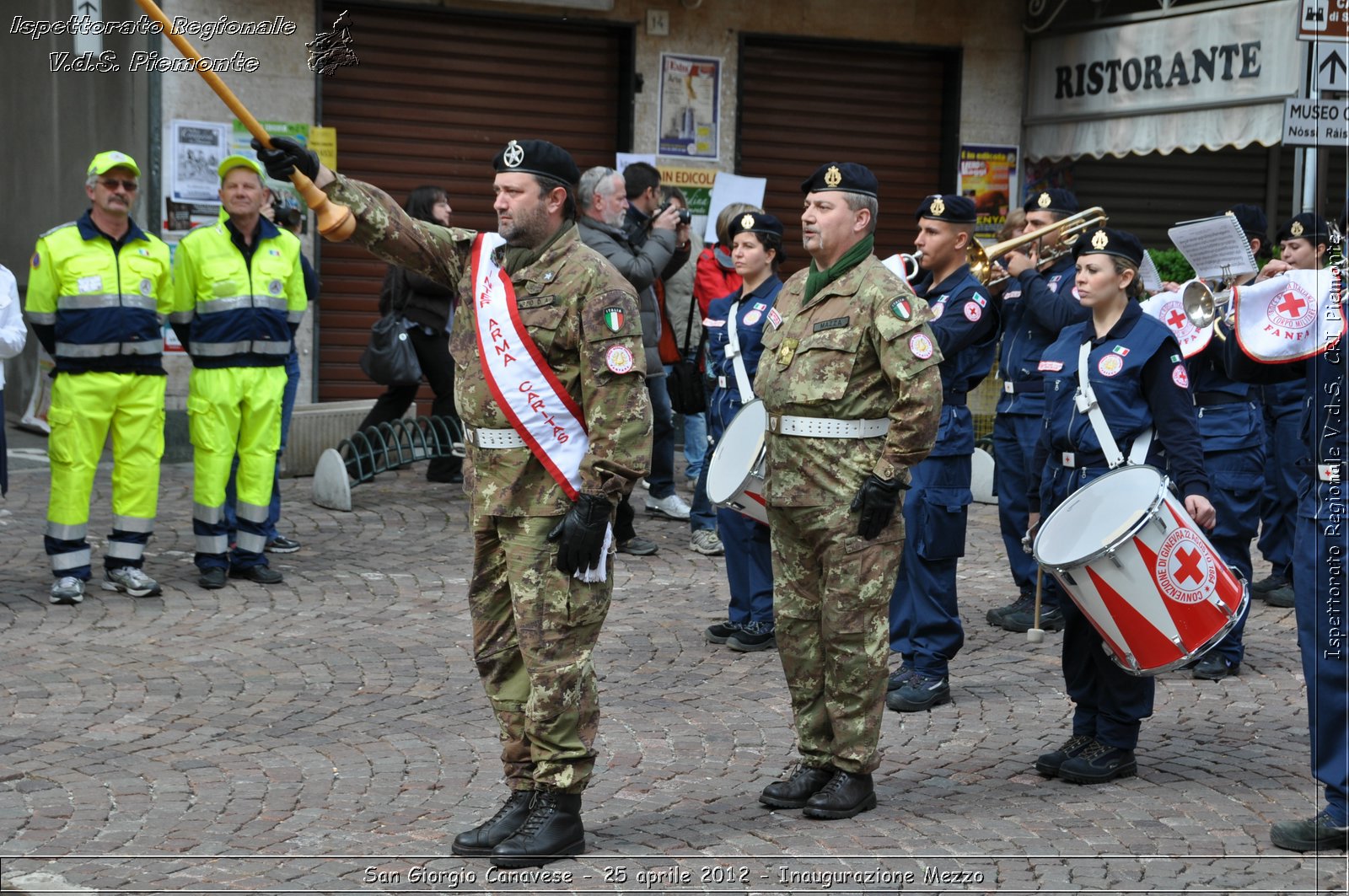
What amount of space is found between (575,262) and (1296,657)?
4713 mm

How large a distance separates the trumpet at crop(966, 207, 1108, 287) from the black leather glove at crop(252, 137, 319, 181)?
445 cm

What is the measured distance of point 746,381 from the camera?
26.4 feet

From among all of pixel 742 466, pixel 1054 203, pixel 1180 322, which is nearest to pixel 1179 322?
pixel 1180 322

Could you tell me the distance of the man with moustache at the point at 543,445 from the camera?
489cm

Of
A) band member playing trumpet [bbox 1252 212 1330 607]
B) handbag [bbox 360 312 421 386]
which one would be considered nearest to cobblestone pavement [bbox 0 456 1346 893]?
band member playing trumpet [bbox 1252 212 1330 607]

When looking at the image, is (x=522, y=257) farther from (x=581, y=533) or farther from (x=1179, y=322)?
(x=1179, y=322)

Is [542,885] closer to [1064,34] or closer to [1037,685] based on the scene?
[1037,685]

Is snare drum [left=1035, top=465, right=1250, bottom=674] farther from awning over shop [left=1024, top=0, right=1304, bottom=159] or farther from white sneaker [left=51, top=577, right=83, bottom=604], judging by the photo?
awning over shop [left=1024, top=0, right=1304, bottom=159]

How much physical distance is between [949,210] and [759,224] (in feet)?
4.51

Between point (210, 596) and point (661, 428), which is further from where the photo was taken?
point (661, 428)

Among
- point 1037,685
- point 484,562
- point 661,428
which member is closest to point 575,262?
point 484,562

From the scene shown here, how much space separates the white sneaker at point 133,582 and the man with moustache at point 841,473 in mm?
4211

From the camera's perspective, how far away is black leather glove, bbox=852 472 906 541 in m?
5.24

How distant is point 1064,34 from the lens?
15.2 metres
